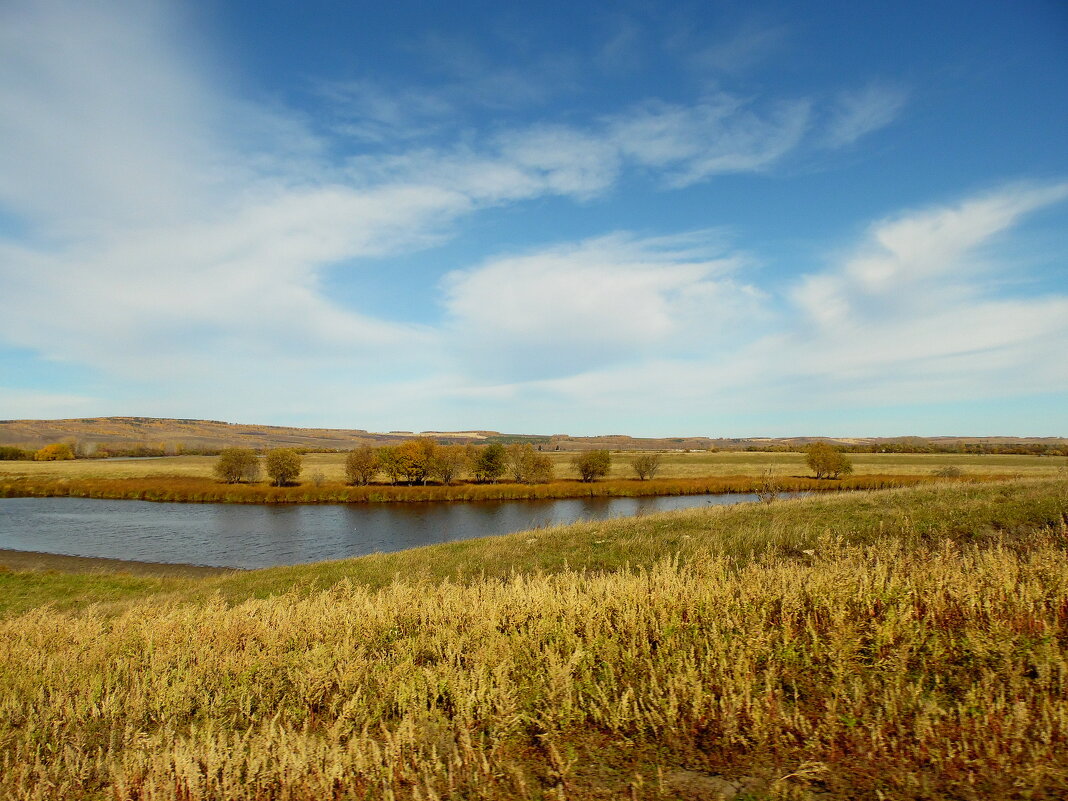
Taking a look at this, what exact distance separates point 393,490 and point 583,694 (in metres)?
61.6

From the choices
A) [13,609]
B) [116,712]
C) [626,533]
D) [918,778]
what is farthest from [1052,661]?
[13,609]

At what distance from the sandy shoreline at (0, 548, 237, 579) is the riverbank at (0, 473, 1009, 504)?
28.4m

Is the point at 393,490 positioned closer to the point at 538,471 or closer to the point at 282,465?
the point at 282,465

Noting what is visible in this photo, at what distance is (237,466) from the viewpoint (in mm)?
72562

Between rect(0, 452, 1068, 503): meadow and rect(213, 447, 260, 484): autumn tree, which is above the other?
rect(213, 447, 260, 484): autumn tree

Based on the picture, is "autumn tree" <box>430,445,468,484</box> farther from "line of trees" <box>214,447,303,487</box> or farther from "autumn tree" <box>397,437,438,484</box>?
"line of trees" <box>214,447,303,487</box>

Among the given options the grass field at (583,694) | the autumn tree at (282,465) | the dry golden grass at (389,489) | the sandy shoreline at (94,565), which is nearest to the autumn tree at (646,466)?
the dry golden grass at (389,489)

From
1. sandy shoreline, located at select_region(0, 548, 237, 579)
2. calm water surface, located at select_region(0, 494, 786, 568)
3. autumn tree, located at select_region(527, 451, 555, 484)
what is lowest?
calm water surface, located at select_region(0, 494, 786, 568)

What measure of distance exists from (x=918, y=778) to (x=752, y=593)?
2677 mm

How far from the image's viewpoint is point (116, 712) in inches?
189

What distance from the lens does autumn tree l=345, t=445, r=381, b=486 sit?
2721 inches

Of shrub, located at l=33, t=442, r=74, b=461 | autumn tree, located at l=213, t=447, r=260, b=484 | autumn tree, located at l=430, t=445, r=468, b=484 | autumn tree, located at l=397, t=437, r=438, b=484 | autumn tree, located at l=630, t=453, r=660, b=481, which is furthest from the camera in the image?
shrub, located at l=33, t=442, r=74, b=461

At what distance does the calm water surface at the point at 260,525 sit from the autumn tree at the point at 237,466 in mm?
12687

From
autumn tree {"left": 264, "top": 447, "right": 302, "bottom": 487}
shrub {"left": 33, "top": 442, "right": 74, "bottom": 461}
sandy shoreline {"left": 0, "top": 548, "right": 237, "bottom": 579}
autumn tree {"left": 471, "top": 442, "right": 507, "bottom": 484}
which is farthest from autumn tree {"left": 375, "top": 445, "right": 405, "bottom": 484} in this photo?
shrub {"left": 33, "top": 442, "right": 74, "bottom": 461}
